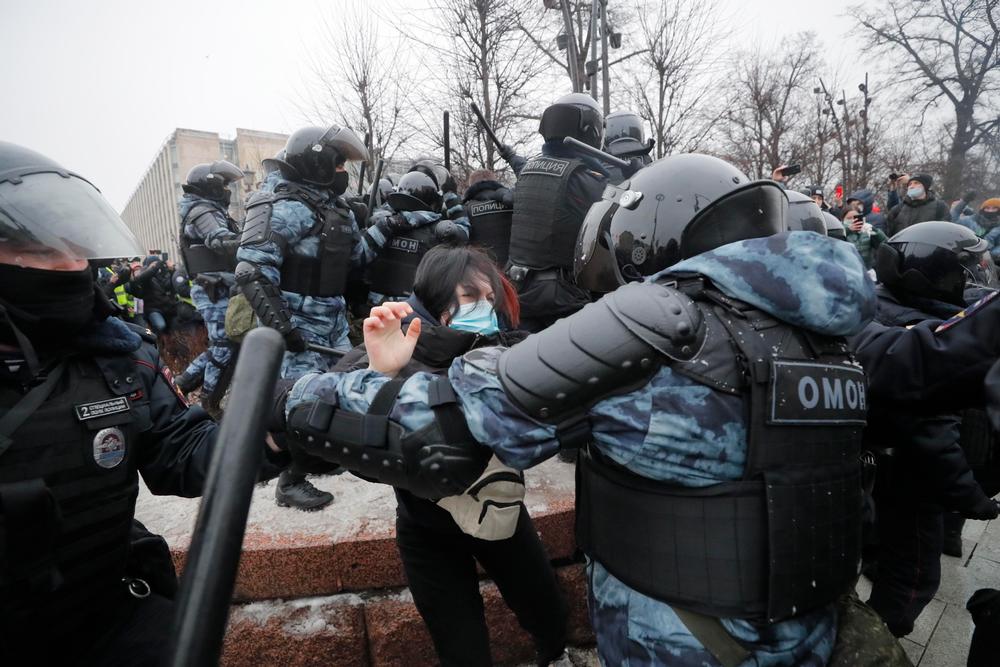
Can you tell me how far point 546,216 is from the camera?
148 inches

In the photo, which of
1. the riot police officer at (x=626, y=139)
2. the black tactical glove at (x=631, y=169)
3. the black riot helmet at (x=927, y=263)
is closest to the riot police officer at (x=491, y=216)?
the riot police officer at (x=626, y=139)

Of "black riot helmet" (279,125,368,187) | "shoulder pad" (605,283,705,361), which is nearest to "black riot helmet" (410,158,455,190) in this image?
"black riot helmet" (279,125,368,187)

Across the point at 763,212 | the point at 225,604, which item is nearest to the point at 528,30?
the point at 763,212

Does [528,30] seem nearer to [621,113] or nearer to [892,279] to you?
[621,113]

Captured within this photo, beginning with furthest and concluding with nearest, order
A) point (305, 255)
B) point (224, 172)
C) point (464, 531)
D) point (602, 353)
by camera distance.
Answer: point (224, 172)
point (305, 255)
point (464, 531)
point (602, 353)

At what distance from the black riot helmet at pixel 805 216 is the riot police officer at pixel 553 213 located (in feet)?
4.13

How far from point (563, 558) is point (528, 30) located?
44.0 feet

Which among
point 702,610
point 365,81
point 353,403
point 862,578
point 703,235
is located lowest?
point 862,578

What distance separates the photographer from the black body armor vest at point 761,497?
1222 millimetres

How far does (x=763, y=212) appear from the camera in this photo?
1.51 metres

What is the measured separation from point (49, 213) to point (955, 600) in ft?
15.9

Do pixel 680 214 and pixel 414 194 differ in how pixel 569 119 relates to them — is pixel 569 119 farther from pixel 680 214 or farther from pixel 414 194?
pixel 680 214

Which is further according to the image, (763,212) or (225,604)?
(763,212)

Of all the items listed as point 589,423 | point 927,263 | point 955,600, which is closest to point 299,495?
point 589,423
